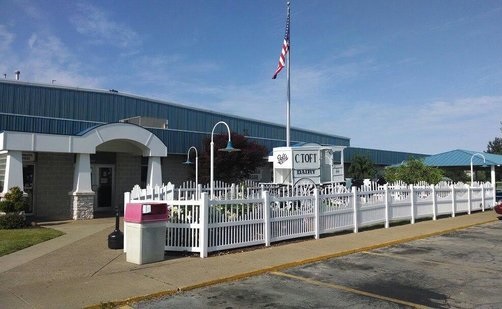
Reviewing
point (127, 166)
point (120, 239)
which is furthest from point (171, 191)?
point (127, 166)

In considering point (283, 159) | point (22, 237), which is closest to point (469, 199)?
point (283, 159)

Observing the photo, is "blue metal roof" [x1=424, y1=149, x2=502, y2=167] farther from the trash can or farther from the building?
the trash can

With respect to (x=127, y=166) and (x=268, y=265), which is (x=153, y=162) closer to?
(x=127, y=166)

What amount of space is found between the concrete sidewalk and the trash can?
22 cm

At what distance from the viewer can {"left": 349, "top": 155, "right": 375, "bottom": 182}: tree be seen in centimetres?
3506

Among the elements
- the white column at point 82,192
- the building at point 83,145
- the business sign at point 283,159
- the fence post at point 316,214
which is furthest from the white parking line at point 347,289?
the building at point 83,145

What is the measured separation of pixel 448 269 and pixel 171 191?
6.75 m

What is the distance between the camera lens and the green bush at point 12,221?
1469 centimetres

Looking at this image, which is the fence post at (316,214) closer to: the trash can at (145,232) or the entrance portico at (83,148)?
the trash can at (145,232)

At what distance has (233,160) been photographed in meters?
23.7

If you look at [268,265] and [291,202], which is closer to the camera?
[268,265]

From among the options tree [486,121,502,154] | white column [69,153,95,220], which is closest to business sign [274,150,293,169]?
white column [69,153,95,220]

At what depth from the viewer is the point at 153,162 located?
21016 millimetres

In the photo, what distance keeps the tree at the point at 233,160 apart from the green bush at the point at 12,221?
33.2ft
